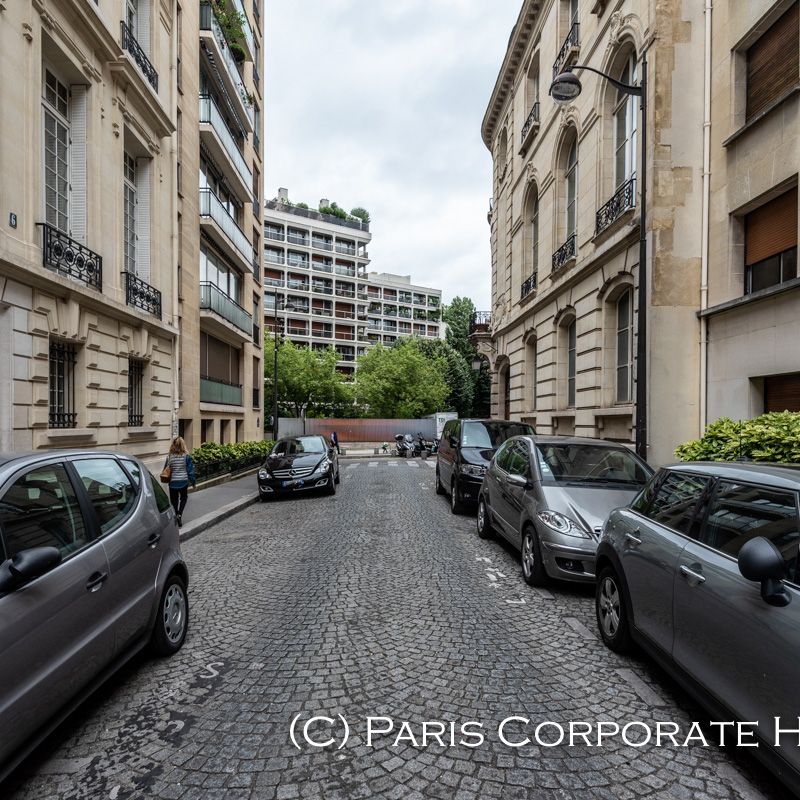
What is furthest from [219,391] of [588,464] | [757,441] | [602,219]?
[757,441]

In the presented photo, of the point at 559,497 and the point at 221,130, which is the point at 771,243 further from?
the point at 221,130

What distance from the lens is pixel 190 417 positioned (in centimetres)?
1638

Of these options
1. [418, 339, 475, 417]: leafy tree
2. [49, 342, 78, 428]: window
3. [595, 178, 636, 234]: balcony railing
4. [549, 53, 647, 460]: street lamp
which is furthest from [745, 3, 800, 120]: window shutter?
[418, 339, 475, 417]: leafy tree

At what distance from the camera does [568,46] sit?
15.3 m

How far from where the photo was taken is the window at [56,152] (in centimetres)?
989

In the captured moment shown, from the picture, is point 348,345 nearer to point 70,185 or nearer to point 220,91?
point 220,91

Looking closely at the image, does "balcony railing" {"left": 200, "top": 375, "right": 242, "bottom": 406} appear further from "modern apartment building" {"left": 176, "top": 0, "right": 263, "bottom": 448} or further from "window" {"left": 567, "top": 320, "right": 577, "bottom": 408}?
"window" {"left": 567, "top": 320, "right": 577, "bottom": 408}

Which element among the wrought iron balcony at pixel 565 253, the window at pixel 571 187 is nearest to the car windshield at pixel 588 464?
the wrought iron balcony at pixel 565 253

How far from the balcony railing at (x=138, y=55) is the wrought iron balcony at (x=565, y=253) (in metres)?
12.1

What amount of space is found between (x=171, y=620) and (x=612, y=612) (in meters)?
3.42

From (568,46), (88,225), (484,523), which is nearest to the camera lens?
(484,523)

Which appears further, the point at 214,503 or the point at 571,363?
the point at 571,363

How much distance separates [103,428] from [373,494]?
6.46 metres

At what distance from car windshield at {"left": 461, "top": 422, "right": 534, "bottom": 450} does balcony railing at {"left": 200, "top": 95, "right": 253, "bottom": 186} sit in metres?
14.8
